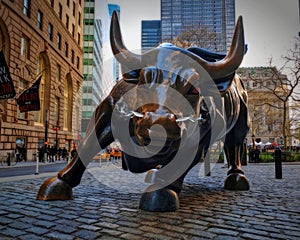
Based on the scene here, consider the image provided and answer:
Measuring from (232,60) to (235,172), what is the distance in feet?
10.7

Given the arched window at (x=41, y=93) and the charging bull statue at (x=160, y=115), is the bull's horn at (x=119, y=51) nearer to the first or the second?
the charging bull statue at (x=160, y=115)

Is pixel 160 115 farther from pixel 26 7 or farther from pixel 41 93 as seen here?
pixel 41 93

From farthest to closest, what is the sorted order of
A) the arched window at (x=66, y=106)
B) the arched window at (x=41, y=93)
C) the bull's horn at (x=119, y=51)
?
1. the arched window at (x=66, y=106)
2. the arched window at (x=41, y=93)
3. the bull's horn at (x=119, y=51)

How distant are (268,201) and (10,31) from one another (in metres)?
22.4

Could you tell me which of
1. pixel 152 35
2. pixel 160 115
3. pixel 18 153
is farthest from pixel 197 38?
pixel 160 115

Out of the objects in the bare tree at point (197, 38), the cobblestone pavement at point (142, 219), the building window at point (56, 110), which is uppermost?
the bare tree at point (197, 38)

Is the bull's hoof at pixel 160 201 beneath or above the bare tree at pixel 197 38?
beneath

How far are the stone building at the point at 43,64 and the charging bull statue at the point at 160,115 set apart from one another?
1134 cm

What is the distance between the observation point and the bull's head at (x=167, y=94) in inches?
122

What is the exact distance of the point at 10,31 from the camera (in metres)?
21.6

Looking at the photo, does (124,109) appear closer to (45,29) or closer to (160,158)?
(160,158)

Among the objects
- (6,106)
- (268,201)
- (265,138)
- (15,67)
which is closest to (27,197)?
(268,201)

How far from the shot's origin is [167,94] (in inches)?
134

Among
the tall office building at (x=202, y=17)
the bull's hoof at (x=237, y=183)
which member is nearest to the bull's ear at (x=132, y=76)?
the bull's hoof at (x=237, y=183)
